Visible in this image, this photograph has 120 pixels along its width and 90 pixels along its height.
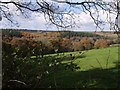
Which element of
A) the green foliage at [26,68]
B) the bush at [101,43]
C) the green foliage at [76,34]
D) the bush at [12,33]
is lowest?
the green foliage at [26,68]

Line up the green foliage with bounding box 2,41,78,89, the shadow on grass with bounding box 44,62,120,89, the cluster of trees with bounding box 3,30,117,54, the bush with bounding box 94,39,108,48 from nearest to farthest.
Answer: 1. the green foliage with bounding box 2,41,78,89
2. the bush with bounding box 94,39,108,48
3. the cluster of trees with bounding box 3,30,117,54
4. the shadow on grass with bounding box 44,62,120,89

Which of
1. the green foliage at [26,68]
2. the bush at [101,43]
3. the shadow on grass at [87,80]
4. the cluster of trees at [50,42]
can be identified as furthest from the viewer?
the shadow on grass at [87,80]

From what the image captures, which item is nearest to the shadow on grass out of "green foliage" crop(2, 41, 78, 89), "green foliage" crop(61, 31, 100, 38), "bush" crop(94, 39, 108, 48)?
"green foliage" crop(2, 41, 78, 89)

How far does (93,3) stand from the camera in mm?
7348

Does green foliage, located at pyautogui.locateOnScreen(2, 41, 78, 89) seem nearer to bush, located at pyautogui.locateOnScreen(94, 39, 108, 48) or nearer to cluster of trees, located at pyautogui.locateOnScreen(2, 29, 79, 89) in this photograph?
cluster of trees, located at pyautogui.locateOnScreen(2, 29, 79, 89)

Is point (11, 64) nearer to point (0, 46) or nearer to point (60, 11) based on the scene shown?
point (0, 46)

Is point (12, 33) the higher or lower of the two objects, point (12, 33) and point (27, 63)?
the higher

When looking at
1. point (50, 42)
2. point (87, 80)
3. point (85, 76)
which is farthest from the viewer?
point (85, 76)

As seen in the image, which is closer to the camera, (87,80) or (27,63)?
(27,63)

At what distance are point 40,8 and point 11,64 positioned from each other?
3039mm

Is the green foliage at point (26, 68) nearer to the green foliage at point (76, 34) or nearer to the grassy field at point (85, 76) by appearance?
the grassy field at point (85, 76)

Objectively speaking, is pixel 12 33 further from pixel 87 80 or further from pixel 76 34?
pixel 87 80

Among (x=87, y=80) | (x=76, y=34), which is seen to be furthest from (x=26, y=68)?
(x=87, y=80)

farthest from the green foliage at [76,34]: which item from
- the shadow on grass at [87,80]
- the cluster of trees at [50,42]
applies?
the shadow on grass at [87,80]
